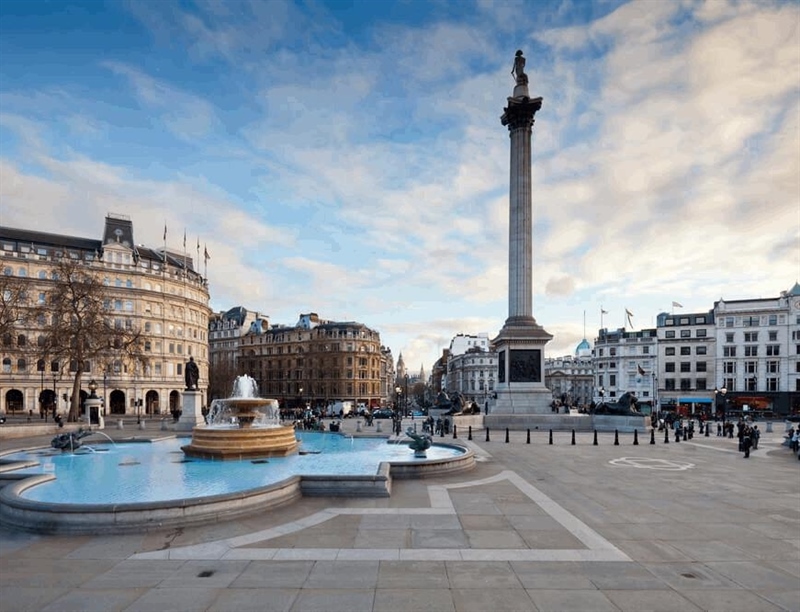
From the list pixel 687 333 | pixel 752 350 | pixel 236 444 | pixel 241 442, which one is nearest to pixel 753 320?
pixel 752 350

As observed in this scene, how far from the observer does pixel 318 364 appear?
99.0 meters

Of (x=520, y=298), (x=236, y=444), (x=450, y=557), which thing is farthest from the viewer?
(x=520, y=298)

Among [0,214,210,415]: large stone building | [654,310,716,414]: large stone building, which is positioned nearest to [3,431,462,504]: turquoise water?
[0,214,210,415]: large stone building

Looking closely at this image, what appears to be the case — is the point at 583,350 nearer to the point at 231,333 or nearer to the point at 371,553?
the point at 231,333

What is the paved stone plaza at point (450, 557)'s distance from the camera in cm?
739

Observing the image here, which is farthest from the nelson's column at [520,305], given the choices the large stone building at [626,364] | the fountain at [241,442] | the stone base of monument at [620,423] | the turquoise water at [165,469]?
the large stone building at [626,364]

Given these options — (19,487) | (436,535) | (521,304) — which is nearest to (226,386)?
(521,304)

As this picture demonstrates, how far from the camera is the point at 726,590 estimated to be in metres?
7.86

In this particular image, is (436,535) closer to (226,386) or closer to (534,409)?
(534,409)

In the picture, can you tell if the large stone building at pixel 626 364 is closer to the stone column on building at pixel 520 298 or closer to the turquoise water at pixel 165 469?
the stone column on building at pixel 520 298

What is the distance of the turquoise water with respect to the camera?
13805mm

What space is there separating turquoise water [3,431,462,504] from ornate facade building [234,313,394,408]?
7238 cm

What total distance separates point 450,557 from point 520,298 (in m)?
38.8

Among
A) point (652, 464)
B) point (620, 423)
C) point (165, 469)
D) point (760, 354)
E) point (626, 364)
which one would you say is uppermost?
point (760, 354)
